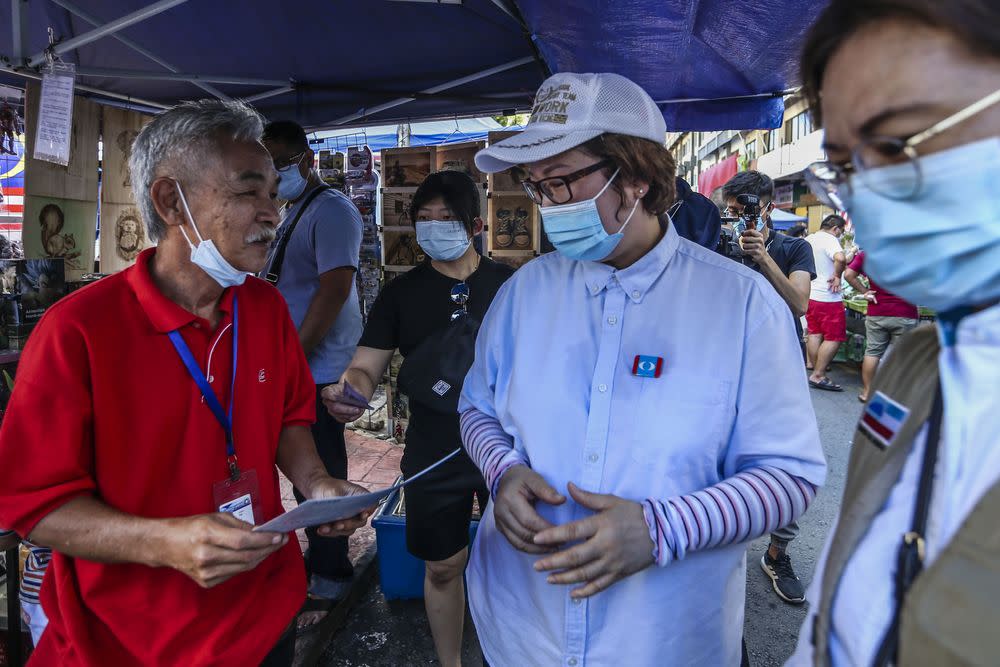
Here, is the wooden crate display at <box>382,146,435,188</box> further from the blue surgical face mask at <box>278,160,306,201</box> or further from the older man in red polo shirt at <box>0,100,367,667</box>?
the older man in red polo shirt at <box>0,100,367,667</box>

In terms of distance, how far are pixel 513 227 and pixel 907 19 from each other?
420cm

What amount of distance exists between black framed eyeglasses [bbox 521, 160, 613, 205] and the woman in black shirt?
0.99 metres

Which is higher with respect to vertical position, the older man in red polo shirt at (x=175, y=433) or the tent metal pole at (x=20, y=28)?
the tent metal pole at (x=20, y=28)

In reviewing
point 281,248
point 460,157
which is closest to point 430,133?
point 460,157

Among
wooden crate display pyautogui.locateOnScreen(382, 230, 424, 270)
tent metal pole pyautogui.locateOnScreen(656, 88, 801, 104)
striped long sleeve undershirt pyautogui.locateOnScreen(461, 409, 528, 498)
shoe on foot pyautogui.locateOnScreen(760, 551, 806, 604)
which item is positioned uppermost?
tent metal pole pyautogui.locateOnScreen(656, 88, 801, 104)

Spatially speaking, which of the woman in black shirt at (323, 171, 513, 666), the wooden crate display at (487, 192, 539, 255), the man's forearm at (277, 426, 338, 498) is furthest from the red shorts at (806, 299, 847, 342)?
the man's forearm at (277, 426, 338, 498)

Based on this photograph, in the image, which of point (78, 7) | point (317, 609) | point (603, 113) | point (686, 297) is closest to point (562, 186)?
point (603, 113)

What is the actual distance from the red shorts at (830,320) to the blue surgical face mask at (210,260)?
771 centimetres

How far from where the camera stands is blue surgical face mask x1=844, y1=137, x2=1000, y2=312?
61 cm

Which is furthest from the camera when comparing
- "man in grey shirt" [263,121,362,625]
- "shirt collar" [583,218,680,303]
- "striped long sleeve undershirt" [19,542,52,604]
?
"man in grey shirt" [263,121,362,625]

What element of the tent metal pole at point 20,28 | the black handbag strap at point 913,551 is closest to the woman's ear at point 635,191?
the black handbag strap at point 913,551

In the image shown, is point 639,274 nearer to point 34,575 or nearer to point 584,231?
point 584,231

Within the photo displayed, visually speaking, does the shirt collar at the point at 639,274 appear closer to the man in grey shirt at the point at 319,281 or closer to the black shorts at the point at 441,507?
the black shorts at the point at 441,507

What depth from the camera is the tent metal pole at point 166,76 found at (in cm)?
346
